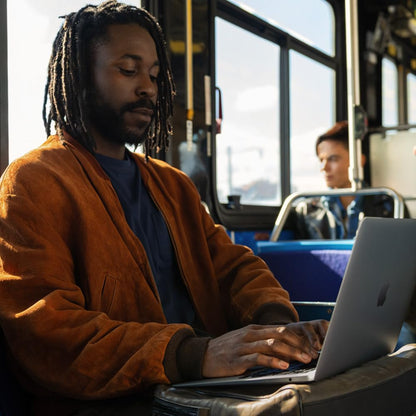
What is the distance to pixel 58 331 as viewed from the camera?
3.33 feet

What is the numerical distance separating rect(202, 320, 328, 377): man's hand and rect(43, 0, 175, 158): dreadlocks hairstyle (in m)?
0.57

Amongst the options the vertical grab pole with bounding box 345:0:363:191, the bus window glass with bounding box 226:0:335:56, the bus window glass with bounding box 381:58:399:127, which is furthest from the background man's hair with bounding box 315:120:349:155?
the bus window glass with bounding box 381:58:399:127

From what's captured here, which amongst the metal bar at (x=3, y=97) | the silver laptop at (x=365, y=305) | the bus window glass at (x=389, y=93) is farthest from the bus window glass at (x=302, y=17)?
the silver laptop at (x=365, y=305)

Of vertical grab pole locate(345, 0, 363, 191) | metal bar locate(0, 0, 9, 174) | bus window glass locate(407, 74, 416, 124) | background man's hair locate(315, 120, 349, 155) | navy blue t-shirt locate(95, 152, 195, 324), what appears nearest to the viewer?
navy blue t-shirt locate(95, 152, 195, 324)

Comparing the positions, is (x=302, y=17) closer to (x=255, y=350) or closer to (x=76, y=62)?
(x=76, y=62)

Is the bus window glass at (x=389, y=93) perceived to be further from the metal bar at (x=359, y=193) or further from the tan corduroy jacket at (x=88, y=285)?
the tan corduroy jacket at (x=88, y=285)

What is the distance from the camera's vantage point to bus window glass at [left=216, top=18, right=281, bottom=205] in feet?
11.3

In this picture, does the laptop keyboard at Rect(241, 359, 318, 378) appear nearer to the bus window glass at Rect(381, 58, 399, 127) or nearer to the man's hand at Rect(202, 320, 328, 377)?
the man's hand at Rect(202, 320, 328, 377)

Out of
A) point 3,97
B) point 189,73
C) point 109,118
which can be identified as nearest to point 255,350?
point 109,118

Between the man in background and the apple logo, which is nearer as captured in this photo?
the apple logo

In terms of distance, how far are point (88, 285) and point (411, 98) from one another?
660cm

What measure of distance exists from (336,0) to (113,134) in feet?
12.6

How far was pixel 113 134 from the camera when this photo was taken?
55.5 inches

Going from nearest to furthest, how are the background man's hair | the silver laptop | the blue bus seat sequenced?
the silver laptop, the blue bus seat, the background man's hair
